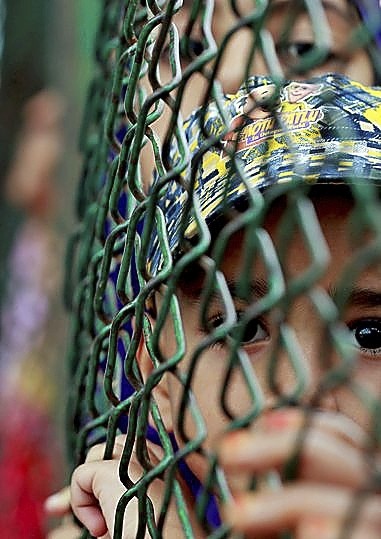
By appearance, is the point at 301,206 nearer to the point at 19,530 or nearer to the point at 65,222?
the point at 19,530

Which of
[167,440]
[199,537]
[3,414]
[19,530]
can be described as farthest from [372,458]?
[3,414]

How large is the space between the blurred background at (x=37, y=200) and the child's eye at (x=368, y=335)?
4.37ft

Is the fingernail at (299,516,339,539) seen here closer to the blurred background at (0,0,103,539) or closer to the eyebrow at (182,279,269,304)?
the eyebrow at (182,279,269,304)

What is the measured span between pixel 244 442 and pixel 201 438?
14 cm

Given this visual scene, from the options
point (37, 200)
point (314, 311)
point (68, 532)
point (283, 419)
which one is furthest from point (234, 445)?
point (37, 200)

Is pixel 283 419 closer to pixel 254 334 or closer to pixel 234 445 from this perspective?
pixel 234 445

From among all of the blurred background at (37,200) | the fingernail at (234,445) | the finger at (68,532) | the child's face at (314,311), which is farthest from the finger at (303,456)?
the blurred background at (37,200)

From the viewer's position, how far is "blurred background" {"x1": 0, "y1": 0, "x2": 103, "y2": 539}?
7.62 ft

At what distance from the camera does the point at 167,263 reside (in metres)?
0.80

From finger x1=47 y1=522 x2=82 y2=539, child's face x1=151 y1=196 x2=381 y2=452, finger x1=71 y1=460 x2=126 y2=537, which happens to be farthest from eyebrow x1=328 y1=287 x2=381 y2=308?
finger x1=47 y1=522 x2=82 y2=539

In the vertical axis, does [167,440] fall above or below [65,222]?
below

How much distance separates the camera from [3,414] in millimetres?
2307

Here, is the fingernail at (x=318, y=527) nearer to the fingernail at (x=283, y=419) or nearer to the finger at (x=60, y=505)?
the fingernail at (x=283, y=419)

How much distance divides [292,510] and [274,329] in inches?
4.9
